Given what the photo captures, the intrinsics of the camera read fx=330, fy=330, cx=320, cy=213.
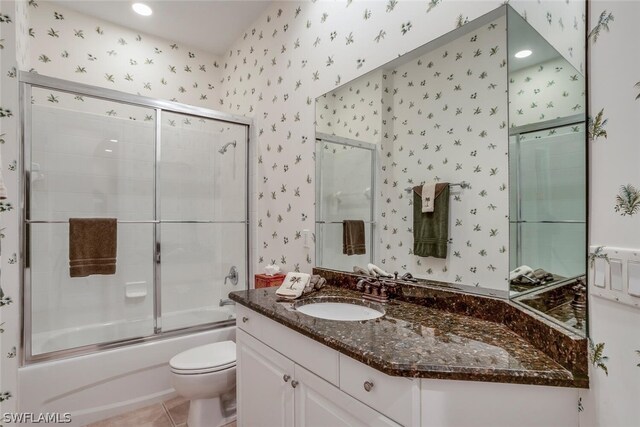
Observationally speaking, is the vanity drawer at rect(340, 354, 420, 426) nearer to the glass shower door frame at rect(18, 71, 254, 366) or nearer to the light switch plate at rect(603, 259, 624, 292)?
the light switch plate at rect(603, 259, 624, 292)

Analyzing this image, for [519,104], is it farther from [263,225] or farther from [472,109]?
[263,225]

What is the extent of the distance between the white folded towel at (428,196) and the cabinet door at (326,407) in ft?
2.73

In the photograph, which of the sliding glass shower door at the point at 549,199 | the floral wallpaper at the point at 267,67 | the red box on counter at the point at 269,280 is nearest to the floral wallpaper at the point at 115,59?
the floral wallpaper at the point at 267,67

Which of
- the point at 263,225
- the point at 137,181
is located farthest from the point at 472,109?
the point at 137,181

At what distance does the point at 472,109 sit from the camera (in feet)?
4.35

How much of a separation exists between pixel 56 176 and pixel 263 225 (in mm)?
1432

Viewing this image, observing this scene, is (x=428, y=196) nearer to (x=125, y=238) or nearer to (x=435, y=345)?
(x=435, y=345)

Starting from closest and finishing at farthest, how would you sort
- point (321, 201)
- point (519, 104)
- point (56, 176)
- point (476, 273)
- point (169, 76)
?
1. point (519, 104)
2. point (476, 273)
3. point (321, 201)
4. point (56, 176)
5. point (169, 76)

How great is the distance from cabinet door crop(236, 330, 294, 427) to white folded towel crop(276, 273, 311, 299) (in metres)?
0.25

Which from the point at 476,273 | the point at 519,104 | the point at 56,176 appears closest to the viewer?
the point at 519,104

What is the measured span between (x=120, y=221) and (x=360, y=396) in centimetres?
214

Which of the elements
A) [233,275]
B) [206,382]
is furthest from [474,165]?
[233,275]

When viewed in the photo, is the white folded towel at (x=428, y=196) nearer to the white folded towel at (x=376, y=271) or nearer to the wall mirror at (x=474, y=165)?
the wall mirror at (x=474, y=165)

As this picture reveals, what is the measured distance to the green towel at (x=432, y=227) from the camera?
4.63ft
